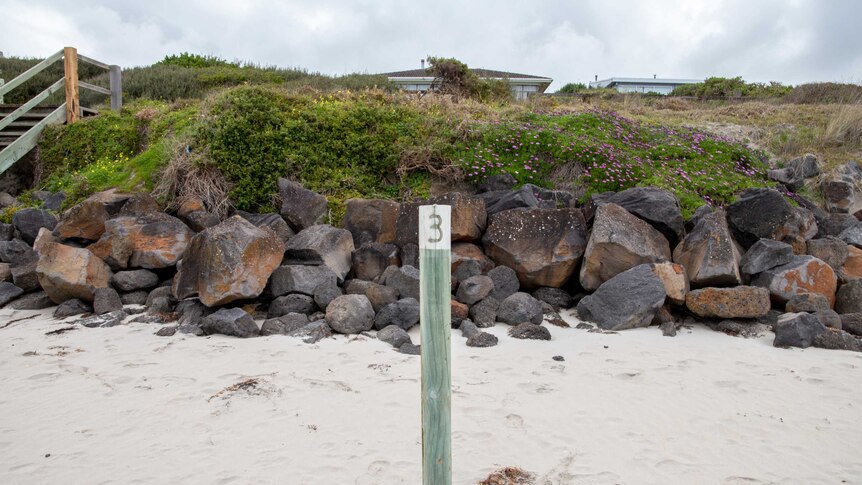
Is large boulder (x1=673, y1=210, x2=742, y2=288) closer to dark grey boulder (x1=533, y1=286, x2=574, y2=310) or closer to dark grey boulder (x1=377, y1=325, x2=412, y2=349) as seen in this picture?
dark grey boulder (x1=533, y1=286, x2=574, y2=310)

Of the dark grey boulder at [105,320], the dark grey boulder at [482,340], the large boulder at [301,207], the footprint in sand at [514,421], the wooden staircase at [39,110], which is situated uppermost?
the wooden staircase at [39,110]

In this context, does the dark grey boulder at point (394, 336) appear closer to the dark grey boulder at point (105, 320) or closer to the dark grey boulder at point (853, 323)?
the dark grey boulder at point (105, 320)

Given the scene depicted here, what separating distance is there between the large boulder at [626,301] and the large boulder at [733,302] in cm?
50

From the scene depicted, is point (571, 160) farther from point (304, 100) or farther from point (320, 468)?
point (320, 468)

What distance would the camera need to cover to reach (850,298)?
7.29m

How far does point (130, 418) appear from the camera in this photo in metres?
4.31

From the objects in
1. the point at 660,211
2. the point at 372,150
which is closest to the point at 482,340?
the point at 660,211

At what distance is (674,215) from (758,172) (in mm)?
5121

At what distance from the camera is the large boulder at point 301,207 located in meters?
8.78

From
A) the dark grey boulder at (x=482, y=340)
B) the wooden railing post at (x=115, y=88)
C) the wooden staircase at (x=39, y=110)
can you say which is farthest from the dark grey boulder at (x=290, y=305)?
the wooden railing post at (x=115, y=88)

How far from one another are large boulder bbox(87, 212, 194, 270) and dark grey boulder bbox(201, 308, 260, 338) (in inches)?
76.2

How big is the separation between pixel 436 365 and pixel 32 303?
686cm

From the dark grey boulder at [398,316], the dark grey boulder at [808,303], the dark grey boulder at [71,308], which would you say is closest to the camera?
the dark grey boulder at [398,316]

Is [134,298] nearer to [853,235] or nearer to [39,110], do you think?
[39,110]
